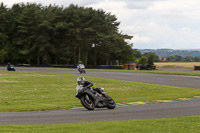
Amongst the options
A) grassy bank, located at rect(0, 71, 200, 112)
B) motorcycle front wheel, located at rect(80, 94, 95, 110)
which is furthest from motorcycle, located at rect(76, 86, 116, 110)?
grassy bank, located at rect(0, 71, 200, 112)

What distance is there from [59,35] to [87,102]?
256 feet

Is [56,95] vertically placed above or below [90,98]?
below

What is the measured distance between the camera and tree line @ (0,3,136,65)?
8625cm

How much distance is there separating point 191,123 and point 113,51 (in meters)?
81.5

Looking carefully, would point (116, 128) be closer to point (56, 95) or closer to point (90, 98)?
point (90, 98)

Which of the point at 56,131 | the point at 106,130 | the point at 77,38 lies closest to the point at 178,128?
the point at 106,130

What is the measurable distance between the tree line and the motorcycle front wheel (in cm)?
6944

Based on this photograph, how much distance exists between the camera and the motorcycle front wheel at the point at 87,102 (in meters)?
13.3

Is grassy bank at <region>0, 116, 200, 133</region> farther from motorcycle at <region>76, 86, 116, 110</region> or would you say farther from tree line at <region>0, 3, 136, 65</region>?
tree line at <region>0, 3, 136, 65</region>

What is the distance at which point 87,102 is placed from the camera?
1332 centimetres

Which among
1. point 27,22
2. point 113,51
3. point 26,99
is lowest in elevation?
point 26,99

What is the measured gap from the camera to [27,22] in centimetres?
9456

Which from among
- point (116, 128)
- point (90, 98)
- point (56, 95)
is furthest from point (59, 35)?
point (116, 128)

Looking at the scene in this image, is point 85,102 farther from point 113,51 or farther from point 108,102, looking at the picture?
point 113,51
